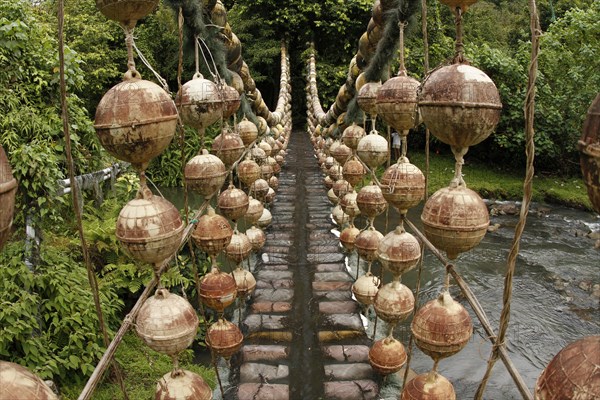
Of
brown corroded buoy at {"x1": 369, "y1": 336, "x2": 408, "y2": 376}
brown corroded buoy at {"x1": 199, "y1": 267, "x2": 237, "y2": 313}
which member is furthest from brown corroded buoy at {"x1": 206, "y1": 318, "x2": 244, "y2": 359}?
brown corroded buoy at {"x1": 369, "y1": 336, "x2": 408, "y2": 376}

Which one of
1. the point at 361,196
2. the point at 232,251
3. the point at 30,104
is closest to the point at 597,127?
the point at 361,196

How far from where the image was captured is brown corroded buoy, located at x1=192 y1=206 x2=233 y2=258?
1.83m

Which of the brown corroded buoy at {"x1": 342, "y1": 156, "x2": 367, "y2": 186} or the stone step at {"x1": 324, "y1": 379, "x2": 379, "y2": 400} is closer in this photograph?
the stone step at {"x1": 324, "y1": 379, "x2": 379, "y2": 400}

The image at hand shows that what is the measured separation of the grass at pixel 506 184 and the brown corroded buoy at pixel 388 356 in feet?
23.5

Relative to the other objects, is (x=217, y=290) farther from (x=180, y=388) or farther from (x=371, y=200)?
(x=371, y=200)

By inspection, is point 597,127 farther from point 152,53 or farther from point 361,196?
point 152,53

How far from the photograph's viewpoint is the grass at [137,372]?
2.93 meters

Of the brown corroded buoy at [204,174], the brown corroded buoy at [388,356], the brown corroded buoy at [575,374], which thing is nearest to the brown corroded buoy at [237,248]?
the brown corroded buoy at [204,174]

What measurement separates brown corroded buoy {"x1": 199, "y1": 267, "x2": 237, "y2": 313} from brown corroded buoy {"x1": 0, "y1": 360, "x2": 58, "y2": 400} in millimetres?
1298

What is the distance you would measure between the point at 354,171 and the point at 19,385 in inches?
90.8

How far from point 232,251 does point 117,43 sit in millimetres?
8726

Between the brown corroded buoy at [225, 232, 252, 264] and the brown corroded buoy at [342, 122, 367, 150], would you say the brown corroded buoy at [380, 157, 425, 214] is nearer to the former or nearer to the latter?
the brown corroded buoy at [342, 122, 367, 150]

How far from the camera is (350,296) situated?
9.67 ft

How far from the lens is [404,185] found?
1.50 metres
